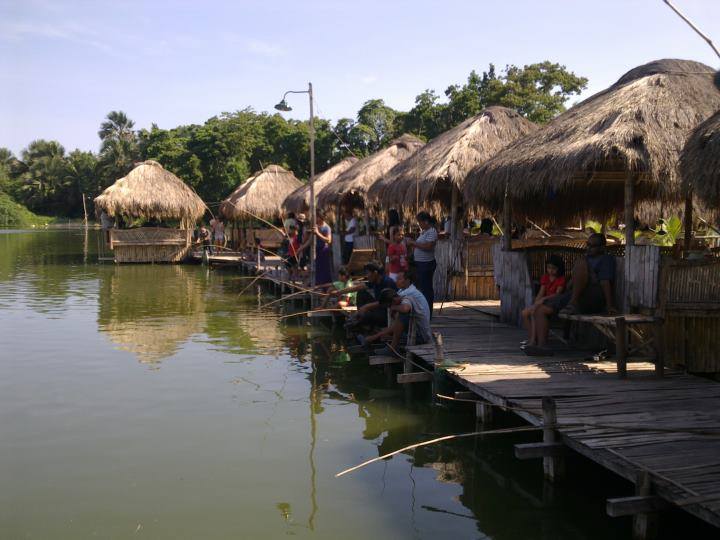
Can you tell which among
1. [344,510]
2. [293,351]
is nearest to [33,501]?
[344,510]

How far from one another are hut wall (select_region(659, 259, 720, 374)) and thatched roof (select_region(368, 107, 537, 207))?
16.8 feet

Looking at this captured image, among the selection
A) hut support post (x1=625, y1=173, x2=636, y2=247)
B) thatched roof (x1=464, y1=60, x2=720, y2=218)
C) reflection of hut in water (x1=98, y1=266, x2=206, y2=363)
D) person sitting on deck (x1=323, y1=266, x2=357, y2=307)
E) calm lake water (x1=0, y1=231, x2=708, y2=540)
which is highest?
thatched roof (x1=464, y1=60, x2=720, y2=218)

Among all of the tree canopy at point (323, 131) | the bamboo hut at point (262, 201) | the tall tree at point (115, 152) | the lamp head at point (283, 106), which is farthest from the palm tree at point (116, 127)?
the lamp head at point (283, 106)

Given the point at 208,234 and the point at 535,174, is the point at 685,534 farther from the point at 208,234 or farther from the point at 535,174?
the point at 208,234

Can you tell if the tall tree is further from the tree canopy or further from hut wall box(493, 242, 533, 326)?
hut wall box(493, 242, 533, 326)

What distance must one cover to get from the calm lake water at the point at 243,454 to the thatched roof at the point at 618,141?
2937 mm

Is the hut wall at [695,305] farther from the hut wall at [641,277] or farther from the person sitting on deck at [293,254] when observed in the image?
the person sitting on deck at [293,254]

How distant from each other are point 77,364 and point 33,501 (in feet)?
15.0

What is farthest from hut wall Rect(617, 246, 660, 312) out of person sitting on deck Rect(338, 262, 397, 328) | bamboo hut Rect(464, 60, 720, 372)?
person sitting on deck Rect(338, 262, 397, 328)

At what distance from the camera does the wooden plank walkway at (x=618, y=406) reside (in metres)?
4.28

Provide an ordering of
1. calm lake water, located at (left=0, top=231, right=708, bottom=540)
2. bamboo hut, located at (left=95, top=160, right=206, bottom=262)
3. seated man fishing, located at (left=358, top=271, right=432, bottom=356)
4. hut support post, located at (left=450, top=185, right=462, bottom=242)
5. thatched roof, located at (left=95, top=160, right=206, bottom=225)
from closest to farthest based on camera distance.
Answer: calm lake water, located at (left=0, top=231, right=708, bottom=540) < seated man fishing, located at (left=358, top=271, right=432, bottom=356) < hut support post, located at (left=450, top=185, right=462, bottom=242) < thatched roof, located at (left=95, top=160, right=206, bottom=225) < bamboo hut, located at (left=95, top=160, right=206, bottom=262)

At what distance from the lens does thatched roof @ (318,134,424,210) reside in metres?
17.2

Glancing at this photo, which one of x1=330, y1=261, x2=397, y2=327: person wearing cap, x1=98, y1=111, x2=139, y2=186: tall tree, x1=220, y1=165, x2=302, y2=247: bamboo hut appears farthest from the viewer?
x1=98, y1=111, x2=139, y2=186: tall tree

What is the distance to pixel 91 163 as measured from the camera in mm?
61500
